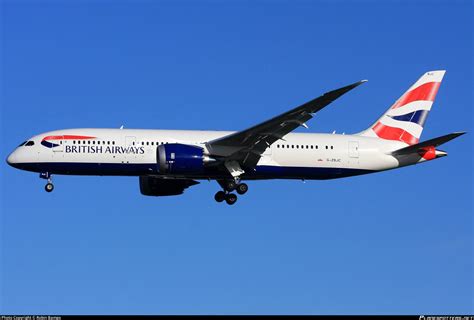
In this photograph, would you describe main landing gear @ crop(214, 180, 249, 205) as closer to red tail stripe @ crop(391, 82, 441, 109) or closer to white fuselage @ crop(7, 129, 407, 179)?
white fuselage @ crop(7, 129, 407, 179)

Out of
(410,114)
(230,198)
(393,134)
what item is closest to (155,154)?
(230,198)

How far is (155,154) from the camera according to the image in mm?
52375

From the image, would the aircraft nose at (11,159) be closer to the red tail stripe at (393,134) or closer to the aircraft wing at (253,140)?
the aircraft wing at (253,140)

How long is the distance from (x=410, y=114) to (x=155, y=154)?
15988 mm

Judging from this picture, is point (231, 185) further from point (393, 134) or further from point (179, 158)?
point (393, 134)


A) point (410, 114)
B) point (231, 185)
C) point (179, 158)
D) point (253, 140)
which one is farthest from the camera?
point (410, 114)

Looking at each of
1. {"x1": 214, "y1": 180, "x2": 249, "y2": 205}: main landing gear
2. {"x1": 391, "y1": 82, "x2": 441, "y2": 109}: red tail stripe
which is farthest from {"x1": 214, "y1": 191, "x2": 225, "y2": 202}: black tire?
{"x1": 391, "y1": 82, "x2": 441, "y2": 109}: red tail stripe

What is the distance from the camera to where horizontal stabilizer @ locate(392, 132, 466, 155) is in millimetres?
50525

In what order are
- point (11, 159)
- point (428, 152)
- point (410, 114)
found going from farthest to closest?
1. point (410, 114)
2. point (428, 152)
3. point (11, 159)

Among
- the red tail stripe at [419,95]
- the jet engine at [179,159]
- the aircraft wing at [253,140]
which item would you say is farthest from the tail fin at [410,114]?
the jet engine at [179,159]

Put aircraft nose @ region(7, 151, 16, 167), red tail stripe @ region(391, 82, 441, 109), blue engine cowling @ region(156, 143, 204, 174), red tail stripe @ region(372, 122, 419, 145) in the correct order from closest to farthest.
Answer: blue engine cowling @ region(156, 143, 204, 174), aircraft nose @ region(7, 151, 16, 167), red tail stripe @ region(372, 122, 419, 145), red tail stripe @ region(391, 82, 441, 109)

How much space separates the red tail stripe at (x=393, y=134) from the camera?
189 ft

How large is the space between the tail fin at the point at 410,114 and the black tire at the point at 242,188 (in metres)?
8.23

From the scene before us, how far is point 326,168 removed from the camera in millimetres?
54812
